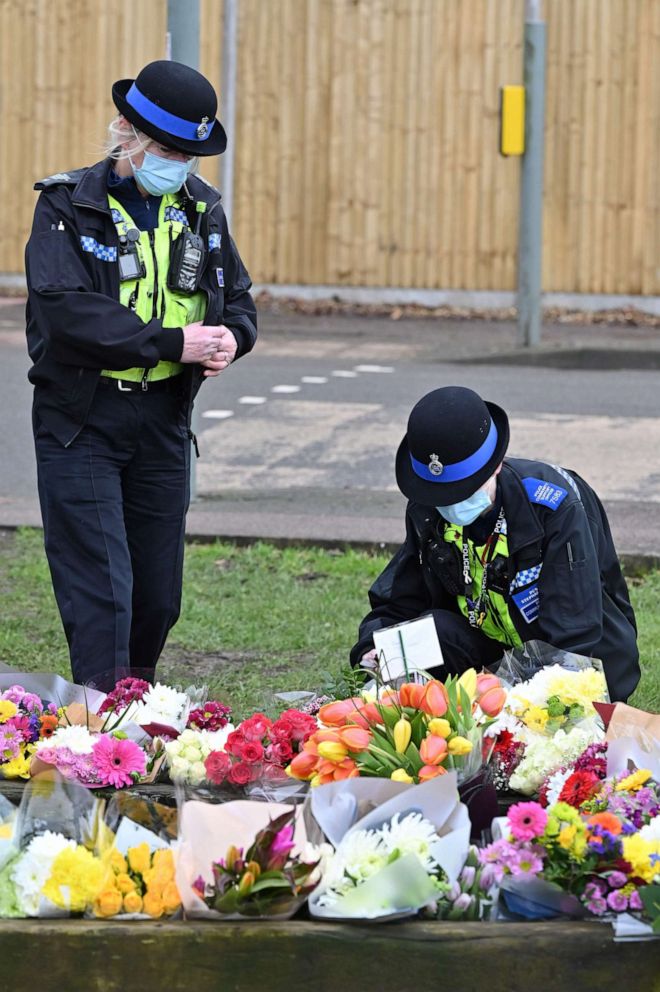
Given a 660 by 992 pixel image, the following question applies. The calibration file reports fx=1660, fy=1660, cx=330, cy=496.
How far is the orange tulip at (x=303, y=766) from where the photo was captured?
3.29 m

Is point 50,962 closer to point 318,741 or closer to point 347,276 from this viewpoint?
point 318,741

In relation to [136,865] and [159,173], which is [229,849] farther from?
[159,173]

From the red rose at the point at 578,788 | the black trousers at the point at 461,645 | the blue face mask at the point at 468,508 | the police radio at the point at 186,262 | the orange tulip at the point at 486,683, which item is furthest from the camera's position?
the black trousers at the point at 461,645

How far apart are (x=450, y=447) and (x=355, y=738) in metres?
0.92

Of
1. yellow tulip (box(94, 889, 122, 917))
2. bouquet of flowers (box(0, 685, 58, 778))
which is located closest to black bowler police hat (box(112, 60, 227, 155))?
bouquet of flowers (box(0, 685, 58, 778))

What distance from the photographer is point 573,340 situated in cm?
1341

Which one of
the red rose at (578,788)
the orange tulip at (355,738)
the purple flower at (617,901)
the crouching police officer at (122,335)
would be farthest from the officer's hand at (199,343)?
the purple flower at (617,901)

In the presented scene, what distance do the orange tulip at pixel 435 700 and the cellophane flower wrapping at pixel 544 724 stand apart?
13cm

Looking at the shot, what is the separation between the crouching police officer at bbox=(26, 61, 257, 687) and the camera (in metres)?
4.17

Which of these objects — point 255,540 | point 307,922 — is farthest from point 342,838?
point 255,540

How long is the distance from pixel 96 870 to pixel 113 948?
14 cm

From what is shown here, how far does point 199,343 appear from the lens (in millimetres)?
4227

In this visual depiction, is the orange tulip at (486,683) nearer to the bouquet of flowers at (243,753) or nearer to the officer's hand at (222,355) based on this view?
the bouquet of flowers at (243,753)

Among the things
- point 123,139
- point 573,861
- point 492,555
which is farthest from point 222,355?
point 573,861
